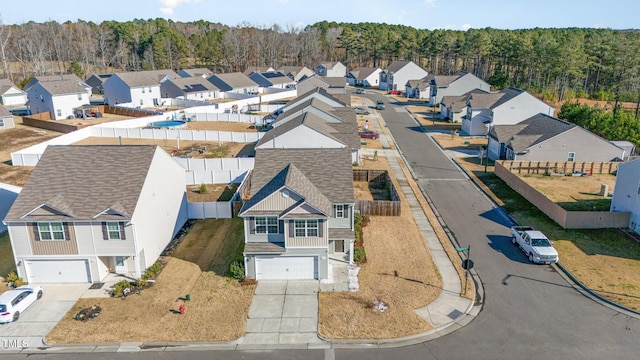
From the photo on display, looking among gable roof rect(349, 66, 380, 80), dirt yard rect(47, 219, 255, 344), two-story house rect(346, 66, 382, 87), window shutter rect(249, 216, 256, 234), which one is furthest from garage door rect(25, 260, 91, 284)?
gable roof rect(349, 66, 380, 80)

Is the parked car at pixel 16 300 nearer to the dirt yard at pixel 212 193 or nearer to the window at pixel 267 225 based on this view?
the window at pixel 267 225

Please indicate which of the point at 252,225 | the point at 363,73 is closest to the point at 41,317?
the point at 252,225

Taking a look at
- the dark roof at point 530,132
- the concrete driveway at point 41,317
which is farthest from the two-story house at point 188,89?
the concrete driveway at point 41,317

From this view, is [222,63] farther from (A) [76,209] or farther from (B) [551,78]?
(A) [76,209]

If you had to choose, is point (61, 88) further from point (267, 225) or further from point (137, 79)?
point (267, 225)

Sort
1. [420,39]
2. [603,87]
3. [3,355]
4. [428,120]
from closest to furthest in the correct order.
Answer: [3,355], [428,120], [603,87], [420,39]

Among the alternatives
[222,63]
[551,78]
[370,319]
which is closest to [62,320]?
[370,319]

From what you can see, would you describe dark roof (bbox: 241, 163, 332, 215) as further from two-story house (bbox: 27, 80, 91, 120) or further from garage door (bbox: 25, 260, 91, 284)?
two-story house (bbox: 27, 80, 91, 120)

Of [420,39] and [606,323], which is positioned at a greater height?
[420,39]
